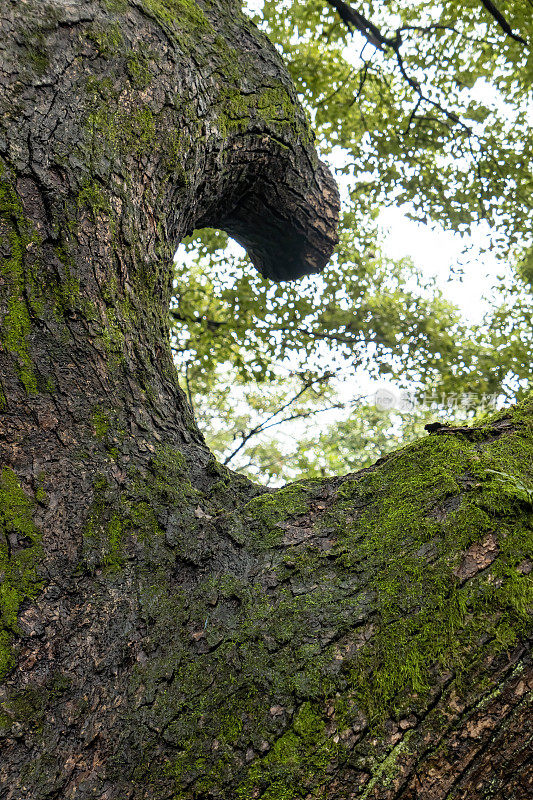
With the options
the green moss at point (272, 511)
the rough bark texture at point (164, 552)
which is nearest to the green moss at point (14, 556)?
the rough bark texture at point (164, 552)

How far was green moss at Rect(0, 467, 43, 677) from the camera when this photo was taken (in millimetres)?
1491

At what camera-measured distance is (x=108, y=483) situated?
1.75m

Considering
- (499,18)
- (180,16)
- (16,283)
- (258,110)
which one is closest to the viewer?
(16,283)

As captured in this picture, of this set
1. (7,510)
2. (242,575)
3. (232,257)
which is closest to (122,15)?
(7,510)

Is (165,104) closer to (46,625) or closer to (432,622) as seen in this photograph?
(46,625)

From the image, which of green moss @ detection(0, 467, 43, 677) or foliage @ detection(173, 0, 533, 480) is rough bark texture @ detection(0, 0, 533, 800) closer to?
green moss @ detection(0, 467, 43, 677)

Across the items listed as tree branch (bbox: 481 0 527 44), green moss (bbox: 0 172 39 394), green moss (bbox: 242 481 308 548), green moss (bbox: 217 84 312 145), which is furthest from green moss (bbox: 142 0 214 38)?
tree branch (bbox: 481 0 527 44)

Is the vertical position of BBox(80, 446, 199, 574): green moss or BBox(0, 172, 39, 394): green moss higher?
BBox(0, 172, 39, 394): green moss

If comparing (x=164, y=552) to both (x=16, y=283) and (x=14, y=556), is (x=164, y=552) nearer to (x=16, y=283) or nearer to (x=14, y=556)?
(x=14, y=556)

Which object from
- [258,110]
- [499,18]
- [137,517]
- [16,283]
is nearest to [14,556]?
[137,517]

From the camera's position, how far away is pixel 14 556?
1.57 metres

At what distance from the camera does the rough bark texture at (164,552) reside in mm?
1393

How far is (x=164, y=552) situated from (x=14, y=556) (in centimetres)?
45

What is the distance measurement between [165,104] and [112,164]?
52 cm
